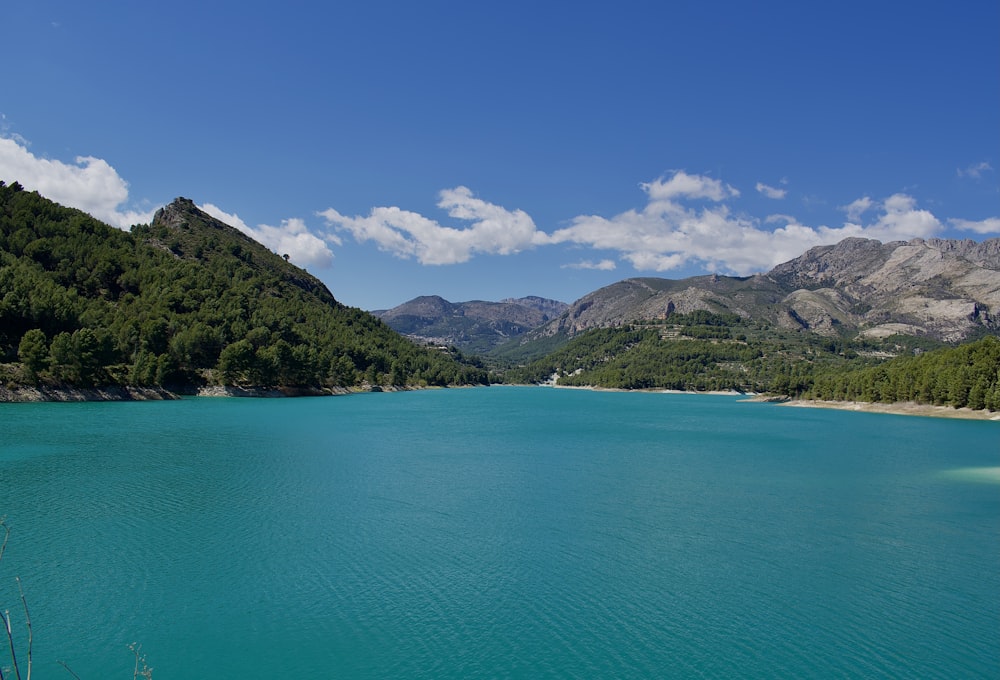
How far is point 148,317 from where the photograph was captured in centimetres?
9862

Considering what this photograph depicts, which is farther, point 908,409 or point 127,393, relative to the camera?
point 908,409

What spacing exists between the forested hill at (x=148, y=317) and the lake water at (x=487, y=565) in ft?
115

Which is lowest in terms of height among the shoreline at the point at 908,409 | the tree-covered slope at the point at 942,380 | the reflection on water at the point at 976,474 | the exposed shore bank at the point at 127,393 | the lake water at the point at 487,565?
the exposed shore bank at the point at 127,393

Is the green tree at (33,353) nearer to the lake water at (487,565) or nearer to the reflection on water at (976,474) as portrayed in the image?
the lake water at (487,565)

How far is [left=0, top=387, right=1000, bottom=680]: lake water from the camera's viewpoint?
14055 mm

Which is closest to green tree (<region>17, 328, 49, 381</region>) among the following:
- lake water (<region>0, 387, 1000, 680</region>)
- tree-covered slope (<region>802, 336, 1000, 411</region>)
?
lake water (<region>0, 387, 1000, 680</region>)

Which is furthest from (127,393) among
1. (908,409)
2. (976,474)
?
(908,409)

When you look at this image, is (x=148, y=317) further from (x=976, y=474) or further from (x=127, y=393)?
(x=976, y=474)

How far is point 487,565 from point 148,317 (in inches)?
3852

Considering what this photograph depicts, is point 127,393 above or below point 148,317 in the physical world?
below

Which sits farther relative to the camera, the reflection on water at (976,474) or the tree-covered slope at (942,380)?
the tree-covered slope at (942,380)

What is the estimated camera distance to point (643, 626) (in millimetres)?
15719

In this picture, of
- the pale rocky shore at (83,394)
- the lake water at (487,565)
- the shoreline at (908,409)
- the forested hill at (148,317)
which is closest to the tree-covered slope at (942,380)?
the shoreline at (908,409)

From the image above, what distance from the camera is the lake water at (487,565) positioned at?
14055mm
